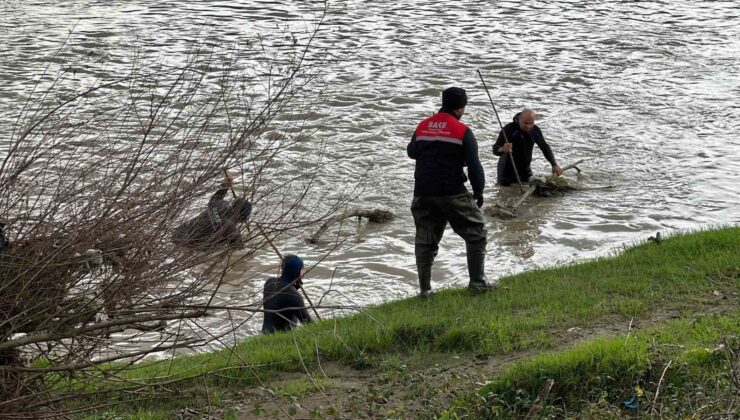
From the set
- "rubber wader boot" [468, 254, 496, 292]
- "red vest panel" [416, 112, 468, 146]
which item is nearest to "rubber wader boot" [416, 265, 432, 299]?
"rubber wader boot" [468, 254, 496, 292]

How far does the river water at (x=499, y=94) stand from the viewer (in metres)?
14.2

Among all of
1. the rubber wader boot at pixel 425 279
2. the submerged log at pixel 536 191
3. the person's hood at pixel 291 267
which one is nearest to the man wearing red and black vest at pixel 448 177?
the rubber wader boot at pixel 425 279

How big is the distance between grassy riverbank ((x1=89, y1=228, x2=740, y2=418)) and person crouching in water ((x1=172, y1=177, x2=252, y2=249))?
2.59ft

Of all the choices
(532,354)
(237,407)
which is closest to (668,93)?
(532,354)

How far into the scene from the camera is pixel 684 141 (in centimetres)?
1892

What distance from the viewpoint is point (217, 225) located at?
23.1 feet

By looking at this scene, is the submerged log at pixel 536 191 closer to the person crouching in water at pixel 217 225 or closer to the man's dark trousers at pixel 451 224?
the man's dark trousers at pixel 451 224

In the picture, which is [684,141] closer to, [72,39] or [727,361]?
[727,361]

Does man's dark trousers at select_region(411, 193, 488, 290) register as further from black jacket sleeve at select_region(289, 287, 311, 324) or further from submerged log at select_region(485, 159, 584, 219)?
submerged log at select_region(485, 159, 584, 219)

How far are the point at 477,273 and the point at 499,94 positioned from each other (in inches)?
460

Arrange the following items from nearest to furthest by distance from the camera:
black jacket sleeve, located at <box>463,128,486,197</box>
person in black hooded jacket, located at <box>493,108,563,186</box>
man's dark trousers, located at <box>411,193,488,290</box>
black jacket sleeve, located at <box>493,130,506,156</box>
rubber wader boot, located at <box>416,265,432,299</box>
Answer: black jacket sleeve, located at <box>463,128,486,197</box> < man's dark trousers, located at <box>411,193,488,290</box> < rubber wader boot, located at <box>416,265,432,299</box> < black jacket sleeve, located at <box>493,130,506,156</box> < person in black hooded jacket, located at <box>493,108,563,186</box>

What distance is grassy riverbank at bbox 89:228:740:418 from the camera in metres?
7.51

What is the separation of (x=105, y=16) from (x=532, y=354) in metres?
21.9

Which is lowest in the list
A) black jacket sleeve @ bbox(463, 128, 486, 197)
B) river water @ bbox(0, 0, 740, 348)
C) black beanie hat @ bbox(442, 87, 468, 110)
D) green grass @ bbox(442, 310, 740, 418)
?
river water @ bbox(0, 0, 740, 348)
